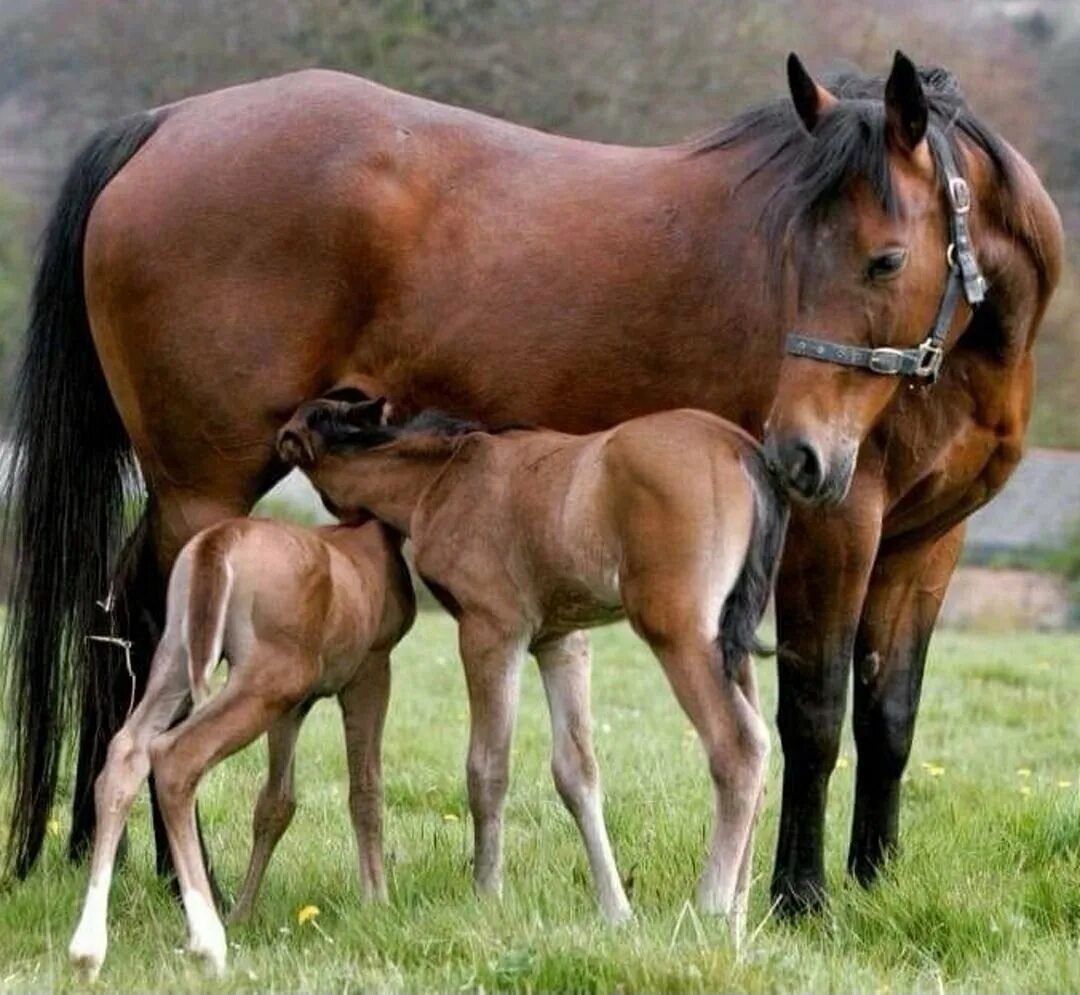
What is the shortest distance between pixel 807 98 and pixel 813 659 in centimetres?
138

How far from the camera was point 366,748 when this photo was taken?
4.73 metres

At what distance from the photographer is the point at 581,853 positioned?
5.23m

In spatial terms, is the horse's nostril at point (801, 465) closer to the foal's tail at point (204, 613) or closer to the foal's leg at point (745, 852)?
the foal's leg at point (745, 852)

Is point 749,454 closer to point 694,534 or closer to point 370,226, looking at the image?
point 694,534

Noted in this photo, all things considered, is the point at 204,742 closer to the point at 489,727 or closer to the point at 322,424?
the point at 489,727

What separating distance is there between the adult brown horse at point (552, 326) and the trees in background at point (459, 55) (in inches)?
702

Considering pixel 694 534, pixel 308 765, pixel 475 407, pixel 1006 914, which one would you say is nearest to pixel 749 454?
pixel 694 534

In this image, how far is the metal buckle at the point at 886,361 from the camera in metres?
4.05

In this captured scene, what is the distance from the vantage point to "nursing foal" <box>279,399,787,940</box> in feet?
13.3

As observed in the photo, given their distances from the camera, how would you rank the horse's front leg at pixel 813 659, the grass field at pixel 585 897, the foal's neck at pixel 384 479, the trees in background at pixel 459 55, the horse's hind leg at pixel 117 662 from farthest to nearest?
the trees in background at pixel 459 55
the horse's hind leg at pixel 117 662
the foal's neck at pixel 384 479
the horse's front leg at pixel 813 659
the grass field at pixel 585 897

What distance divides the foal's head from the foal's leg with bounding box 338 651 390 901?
4.31 ft

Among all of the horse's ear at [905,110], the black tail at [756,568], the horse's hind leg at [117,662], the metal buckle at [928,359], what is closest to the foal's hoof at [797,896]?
the black tail at [756,568]

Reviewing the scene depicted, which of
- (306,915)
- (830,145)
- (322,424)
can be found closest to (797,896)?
(306,915)

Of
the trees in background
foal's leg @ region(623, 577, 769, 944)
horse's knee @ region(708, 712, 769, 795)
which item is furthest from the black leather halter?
the trees in background
